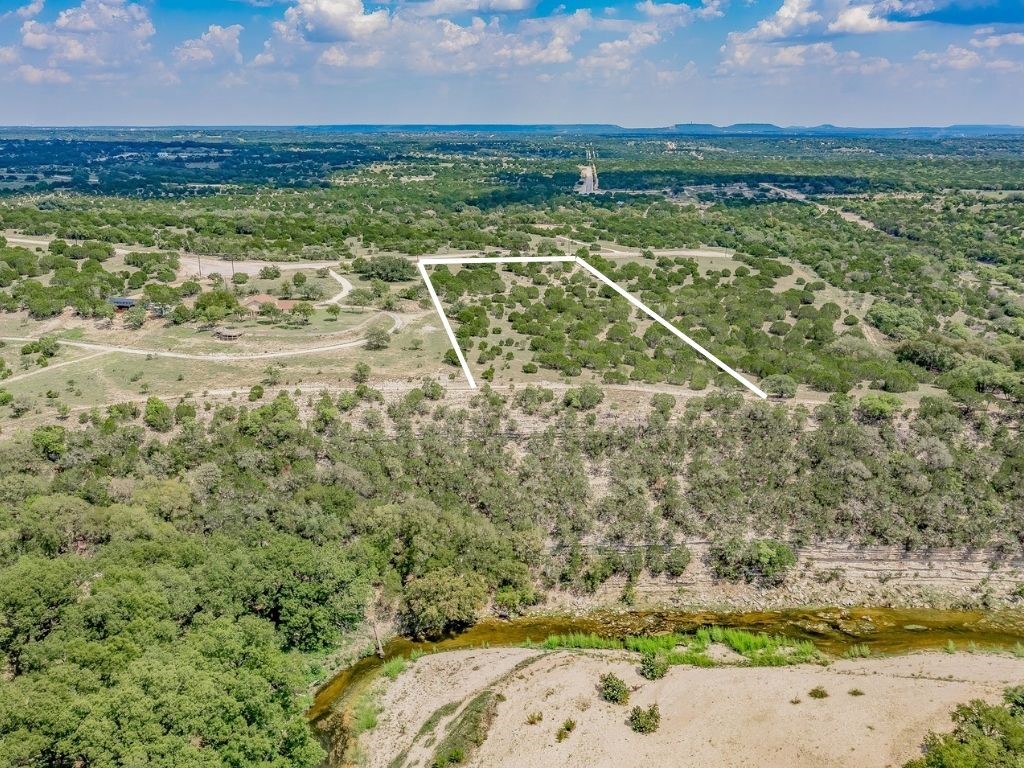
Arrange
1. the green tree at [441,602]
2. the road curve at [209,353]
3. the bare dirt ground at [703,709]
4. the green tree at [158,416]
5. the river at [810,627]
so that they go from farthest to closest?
the road curve at [209,353] < the green tree at [158,416] < the green tree at [441,602] < the river at [810,627] < the bare dirt ground at [703,709]

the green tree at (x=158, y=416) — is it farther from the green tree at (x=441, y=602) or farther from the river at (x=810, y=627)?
the river at (x=810, y=627)

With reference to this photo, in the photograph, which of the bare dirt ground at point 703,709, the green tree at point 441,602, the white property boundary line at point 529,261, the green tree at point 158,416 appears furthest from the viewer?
Result: the green tree at point 158,416

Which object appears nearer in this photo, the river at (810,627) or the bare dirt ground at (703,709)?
the bare dirt ground at (703,709)

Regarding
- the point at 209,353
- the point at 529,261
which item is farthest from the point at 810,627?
the point at 209,353

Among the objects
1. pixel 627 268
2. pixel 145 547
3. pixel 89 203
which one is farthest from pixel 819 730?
pixel 89 203

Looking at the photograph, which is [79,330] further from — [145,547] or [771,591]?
[771,591]

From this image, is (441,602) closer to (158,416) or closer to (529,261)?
(158,416)

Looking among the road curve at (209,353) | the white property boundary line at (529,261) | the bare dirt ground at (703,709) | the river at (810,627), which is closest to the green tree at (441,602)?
the river at (810,627)

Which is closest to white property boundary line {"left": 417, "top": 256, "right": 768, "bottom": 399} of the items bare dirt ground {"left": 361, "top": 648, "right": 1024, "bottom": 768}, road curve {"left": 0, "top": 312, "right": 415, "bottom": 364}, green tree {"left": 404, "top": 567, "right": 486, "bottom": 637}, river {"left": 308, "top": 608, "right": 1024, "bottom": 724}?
road curve {"left": 0, "top": 312, "right": 415, "bottom": 364}
